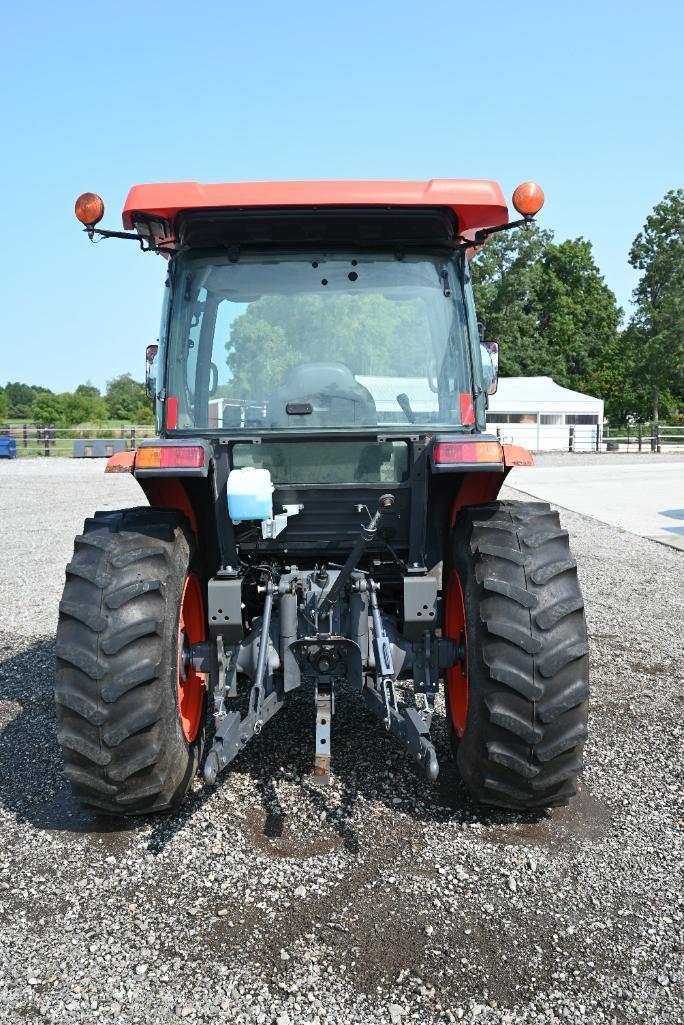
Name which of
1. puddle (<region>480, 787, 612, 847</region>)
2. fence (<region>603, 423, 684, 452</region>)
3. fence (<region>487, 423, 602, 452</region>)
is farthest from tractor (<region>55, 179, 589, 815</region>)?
fence (<region>487, 423, 602, 452</region>)

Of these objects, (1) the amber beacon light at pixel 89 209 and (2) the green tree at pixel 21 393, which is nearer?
(1) the amber beacon light at pixel 89 209

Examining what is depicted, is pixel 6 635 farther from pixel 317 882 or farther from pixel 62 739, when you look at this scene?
pixel 317 882

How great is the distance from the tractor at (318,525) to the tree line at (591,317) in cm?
4699

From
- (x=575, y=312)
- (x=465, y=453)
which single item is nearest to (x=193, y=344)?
(x=465, y=453)

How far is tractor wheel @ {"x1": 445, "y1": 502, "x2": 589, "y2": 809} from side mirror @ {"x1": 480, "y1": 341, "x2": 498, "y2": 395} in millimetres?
933

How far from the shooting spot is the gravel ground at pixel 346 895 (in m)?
2.46

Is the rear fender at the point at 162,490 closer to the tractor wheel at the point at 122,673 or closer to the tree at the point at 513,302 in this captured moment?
the tractor wheel at the point at 122,673

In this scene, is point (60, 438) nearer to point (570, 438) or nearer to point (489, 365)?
point (570, 438)

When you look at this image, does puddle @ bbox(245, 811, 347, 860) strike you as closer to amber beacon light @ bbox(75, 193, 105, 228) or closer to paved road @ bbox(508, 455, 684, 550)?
amber beacon light @ bbox(75, 193, 105, 228)

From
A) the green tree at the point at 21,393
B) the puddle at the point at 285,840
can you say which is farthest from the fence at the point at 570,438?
the green tree at the point at 21,393

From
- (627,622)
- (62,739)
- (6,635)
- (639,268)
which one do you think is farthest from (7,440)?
(639,268)

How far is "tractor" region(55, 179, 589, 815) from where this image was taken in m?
3.21

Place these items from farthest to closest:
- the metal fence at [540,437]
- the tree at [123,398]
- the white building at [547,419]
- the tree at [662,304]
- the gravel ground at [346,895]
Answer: the tree at [123,398] → the tree at [662,304] → the white building at [547,419] → the metal fence at [540,437] → the gravel ground at [346,895]

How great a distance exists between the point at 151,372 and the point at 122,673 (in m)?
1.66
